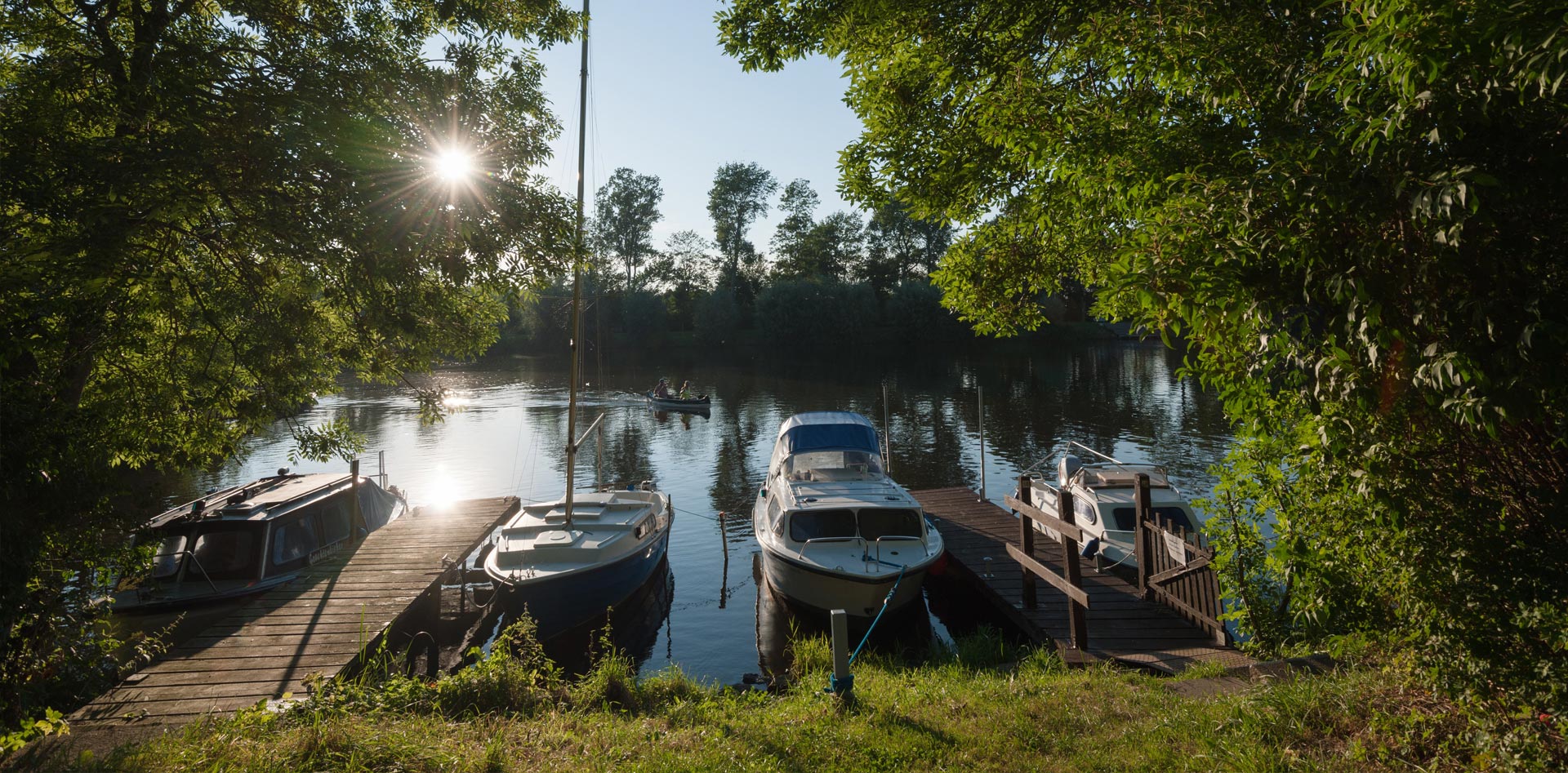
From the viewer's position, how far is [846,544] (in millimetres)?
14336

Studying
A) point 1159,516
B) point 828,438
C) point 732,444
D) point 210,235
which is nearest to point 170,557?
point 210,235

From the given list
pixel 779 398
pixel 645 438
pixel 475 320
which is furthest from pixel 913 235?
pixel 475 320

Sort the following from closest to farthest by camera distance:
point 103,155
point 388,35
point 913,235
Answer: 1. point 103,155
2. point 388,35
3. point 913,235

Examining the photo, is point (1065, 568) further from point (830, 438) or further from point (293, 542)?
point (293, 542)

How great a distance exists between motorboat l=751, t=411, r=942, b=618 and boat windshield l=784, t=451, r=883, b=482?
473 millimetres

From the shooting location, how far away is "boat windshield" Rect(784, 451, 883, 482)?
707 inches

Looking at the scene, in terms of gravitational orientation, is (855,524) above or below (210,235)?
below

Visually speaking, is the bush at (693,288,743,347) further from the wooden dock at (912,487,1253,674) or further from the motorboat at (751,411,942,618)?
the wooden dock at (912,487,1253,674)

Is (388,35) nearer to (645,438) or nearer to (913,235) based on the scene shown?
(645,438)

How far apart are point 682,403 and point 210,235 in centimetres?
3731

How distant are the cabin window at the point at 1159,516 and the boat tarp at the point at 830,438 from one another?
576cm

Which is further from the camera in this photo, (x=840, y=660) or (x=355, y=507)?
(x=355, y=507)

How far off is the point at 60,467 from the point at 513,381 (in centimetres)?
5827

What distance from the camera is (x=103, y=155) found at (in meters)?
6.14
